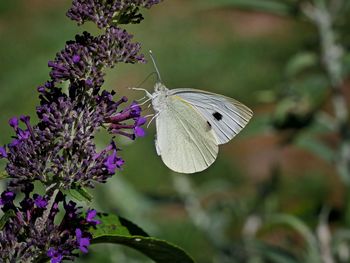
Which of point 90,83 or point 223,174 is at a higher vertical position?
point 223,174

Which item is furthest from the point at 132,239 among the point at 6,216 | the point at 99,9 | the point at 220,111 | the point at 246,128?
the point at 246,128

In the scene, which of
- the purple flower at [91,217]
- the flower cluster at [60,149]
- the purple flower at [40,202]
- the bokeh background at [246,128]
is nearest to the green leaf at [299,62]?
the bokeh background at [246,128]

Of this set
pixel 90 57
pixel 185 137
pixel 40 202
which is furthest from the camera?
pixel 185 137

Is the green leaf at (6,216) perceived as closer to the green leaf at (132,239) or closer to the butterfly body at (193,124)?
the green leaf at (132,239)

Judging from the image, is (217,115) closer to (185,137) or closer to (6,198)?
(185,137)

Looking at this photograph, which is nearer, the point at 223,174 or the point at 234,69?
the point at 223,174

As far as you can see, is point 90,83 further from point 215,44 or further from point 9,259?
point 215,44

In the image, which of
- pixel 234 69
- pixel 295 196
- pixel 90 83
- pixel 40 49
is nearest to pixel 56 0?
pixel 40 49

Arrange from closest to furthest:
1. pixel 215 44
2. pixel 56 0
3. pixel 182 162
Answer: pixel 182 162, pixel 215 44, pixel 56 0
